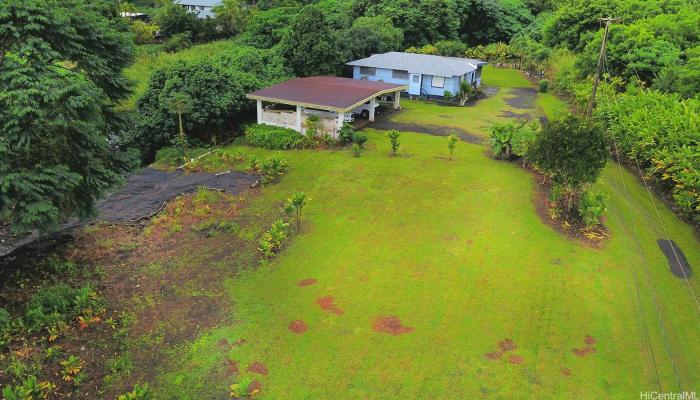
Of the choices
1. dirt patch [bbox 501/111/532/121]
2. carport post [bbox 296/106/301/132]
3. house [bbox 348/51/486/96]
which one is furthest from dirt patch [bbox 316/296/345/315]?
house [bbox 348/51/486/96]

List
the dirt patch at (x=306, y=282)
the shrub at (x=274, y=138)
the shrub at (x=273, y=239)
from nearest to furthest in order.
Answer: the dirt patch at (x=306, y=282) → the shrub at (x=273, y=239) → the shrub at (x=274, y=138)

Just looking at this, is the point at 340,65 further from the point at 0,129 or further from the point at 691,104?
the point at 0,129

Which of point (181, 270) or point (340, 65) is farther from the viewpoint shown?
point (340, 65)

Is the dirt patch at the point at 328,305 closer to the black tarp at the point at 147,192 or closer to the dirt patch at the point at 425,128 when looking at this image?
the black tarp at the point at 147,192

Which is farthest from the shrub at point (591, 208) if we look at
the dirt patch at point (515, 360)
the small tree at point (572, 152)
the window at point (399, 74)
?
the window at point (399, 74)

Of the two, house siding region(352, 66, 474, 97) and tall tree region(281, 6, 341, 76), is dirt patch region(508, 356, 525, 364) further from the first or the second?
house siding region(352, 66, 474, 97)

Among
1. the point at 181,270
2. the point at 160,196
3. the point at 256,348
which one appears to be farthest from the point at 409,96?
the point at 256,348
